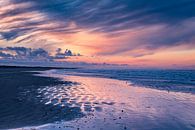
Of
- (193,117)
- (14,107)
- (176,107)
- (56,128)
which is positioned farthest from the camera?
(176,107)

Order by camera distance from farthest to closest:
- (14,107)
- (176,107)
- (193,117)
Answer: (176,107) → (14,107) → (193,117)

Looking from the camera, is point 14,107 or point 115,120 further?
point 14,107

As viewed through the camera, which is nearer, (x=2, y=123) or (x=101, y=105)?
(x=2, y=123)

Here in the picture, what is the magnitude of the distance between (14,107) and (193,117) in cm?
Answer: 1009

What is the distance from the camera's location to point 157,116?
14.5 m

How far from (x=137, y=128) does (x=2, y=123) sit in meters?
5.87

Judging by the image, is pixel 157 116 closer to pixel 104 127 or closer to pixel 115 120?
pixel 115 120

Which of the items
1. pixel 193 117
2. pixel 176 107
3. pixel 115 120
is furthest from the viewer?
pixel 176 107

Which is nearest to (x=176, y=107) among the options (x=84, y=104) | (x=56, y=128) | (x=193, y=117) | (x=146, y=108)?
(x=146, y=108)

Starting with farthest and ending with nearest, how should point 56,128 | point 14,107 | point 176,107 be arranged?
point 176,107
point 14,107
point 56,128

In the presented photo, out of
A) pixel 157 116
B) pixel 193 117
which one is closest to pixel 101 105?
pixel 157 116

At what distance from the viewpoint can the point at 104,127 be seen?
1184 centimetres

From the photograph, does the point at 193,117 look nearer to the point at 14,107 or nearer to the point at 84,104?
the point at 84,104

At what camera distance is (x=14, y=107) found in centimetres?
1616
